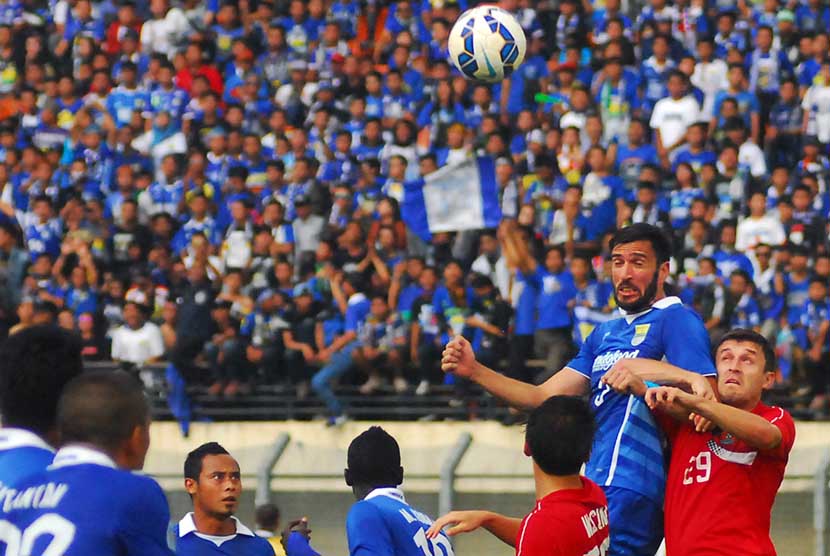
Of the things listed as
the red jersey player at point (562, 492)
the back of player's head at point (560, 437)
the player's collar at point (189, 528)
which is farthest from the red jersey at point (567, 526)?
the player's collar at point (189, 528)

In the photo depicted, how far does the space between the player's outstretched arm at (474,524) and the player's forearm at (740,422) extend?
801 mm

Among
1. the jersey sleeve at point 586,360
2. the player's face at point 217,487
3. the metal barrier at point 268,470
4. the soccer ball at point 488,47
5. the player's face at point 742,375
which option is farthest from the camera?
the metal barrier at point 268,470

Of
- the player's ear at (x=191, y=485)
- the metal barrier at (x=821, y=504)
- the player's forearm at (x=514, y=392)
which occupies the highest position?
the player's forearm at (x=514, y=392)

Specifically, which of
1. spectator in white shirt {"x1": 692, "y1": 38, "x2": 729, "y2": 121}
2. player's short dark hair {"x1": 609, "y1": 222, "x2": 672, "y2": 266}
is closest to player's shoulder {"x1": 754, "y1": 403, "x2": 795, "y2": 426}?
player's short dark hair {"x1": 609, "y1": 222, "x2": 672, "y2": 266}

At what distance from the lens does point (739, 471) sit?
617 centimetres

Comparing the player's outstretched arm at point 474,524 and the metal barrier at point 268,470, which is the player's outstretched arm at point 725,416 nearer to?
the player's outstretched arm at point 474,524

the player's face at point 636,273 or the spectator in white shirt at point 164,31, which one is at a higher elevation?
the spectator in white shirt at point 164,31

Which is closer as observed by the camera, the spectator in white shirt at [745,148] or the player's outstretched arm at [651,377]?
the player's outstretched arm at [651,377]

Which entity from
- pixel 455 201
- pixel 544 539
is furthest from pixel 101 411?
pixel 455 201

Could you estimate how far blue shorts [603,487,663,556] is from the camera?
6332mm

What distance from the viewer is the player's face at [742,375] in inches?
244

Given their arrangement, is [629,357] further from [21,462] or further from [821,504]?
[821,504]

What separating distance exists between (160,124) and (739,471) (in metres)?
13.9

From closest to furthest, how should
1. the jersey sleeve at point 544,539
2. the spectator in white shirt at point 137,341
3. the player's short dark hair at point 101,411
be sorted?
the player's short dark hair at point 101,411
the jersey sleeve at point 544,539
the spectator in white shirt at point 137,341
